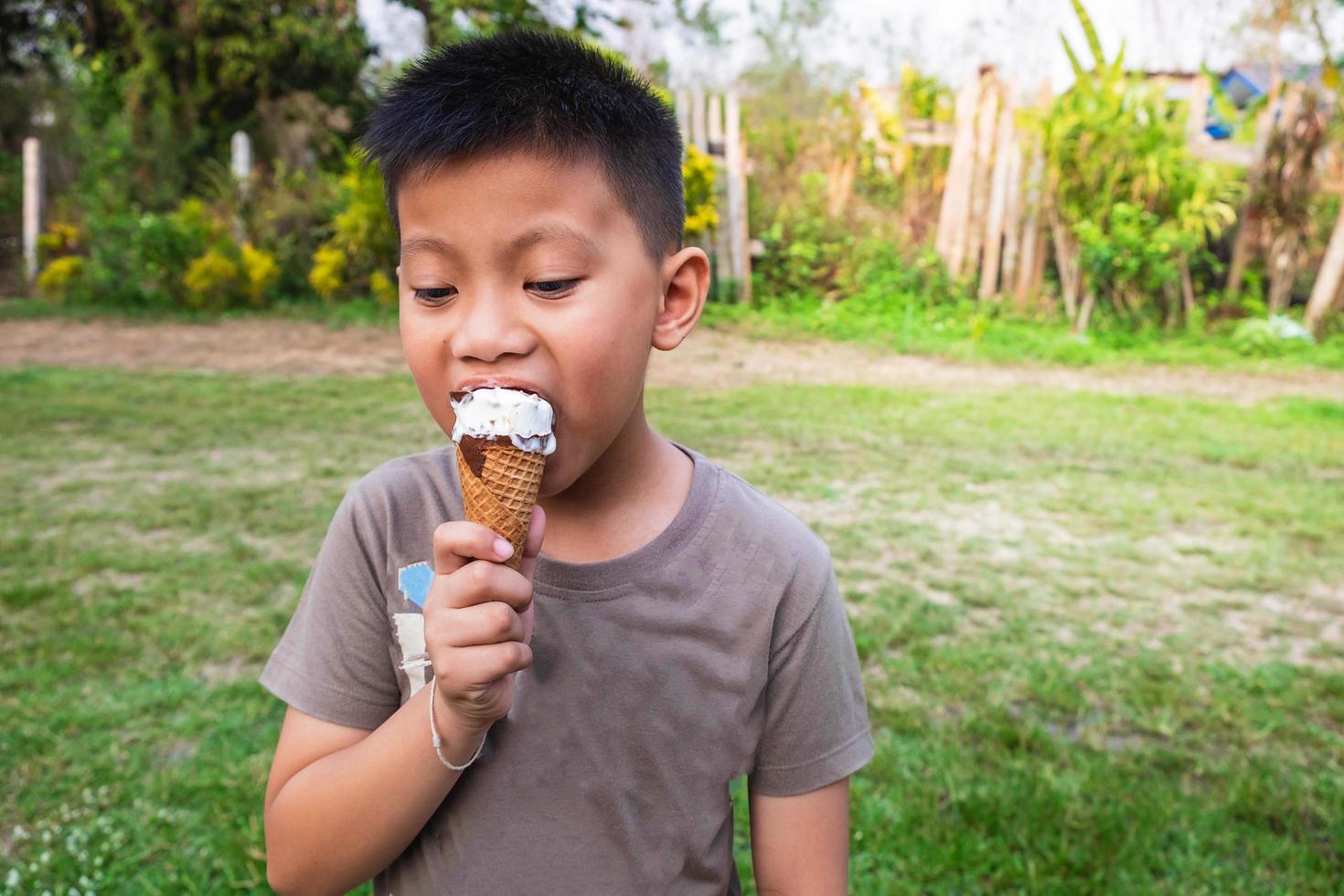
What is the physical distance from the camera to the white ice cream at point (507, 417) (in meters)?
1.07

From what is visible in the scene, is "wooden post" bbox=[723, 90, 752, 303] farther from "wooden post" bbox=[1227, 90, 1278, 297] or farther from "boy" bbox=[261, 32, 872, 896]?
"boy" bbox=[261, 32, 872, 896]

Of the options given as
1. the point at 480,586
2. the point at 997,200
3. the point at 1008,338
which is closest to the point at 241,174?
the point at 997,200

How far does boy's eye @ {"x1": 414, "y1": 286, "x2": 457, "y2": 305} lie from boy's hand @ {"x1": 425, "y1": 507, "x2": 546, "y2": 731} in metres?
0.28

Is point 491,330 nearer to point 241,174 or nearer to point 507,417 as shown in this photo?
point 507,417

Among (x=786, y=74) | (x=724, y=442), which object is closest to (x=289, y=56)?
(x=786, y=74)

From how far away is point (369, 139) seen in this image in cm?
125

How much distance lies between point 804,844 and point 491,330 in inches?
A: 31.6

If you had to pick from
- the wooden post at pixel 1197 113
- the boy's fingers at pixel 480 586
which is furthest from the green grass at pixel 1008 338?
the boy's fingers at pixel 480 586

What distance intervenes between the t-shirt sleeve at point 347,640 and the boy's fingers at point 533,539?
286mm

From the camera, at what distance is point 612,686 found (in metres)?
1.29

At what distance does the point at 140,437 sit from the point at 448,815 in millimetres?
5083

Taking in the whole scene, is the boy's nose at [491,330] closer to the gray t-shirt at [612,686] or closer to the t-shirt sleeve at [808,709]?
the gray t-shirt at [612,686]

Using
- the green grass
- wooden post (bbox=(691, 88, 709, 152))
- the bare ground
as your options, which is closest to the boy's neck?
the bare ground

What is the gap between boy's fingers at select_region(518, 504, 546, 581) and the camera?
1.11 meters
